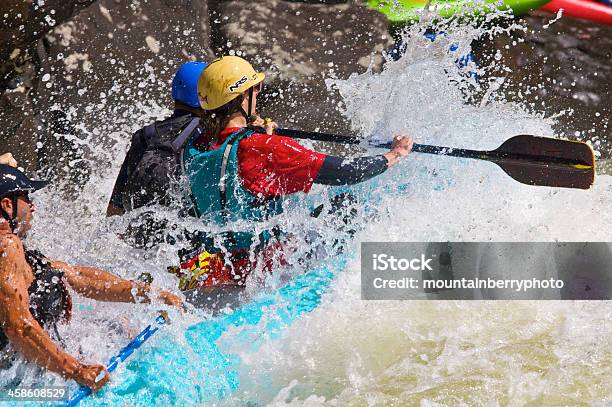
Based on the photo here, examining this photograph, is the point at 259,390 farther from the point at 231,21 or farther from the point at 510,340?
the point at 231,21

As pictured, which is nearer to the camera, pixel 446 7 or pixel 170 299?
pixel 170 299

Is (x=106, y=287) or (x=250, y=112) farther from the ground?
(x=250, y=112)

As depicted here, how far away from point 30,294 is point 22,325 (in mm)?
175

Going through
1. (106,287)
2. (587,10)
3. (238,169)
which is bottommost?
(587,10)

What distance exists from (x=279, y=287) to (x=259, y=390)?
25.8 inches

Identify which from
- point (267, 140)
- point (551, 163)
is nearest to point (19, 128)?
point (267, 140)

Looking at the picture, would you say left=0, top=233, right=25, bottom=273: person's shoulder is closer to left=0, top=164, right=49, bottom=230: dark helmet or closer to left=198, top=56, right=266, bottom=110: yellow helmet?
left=0, top=164, right=49, bottom=230: dark helmet

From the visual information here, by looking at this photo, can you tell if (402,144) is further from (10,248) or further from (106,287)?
(10,248)

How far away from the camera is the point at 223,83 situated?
144 inches

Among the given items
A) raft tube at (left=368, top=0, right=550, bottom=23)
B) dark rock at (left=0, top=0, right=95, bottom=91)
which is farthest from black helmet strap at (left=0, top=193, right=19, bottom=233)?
raft tube at (left=368, top=0, right=550, bottom=23)

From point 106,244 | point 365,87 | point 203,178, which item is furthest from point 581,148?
point 106,244

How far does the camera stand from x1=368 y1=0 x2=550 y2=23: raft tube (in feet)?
23.9

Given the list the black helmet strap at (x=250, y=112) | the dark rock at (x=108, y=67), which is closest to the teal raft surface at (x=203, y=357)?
the black helmet strap at (x=250, y=112)

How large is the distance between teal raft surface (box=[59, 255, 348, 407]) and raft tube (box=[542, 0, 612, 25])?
5010 millimetres
